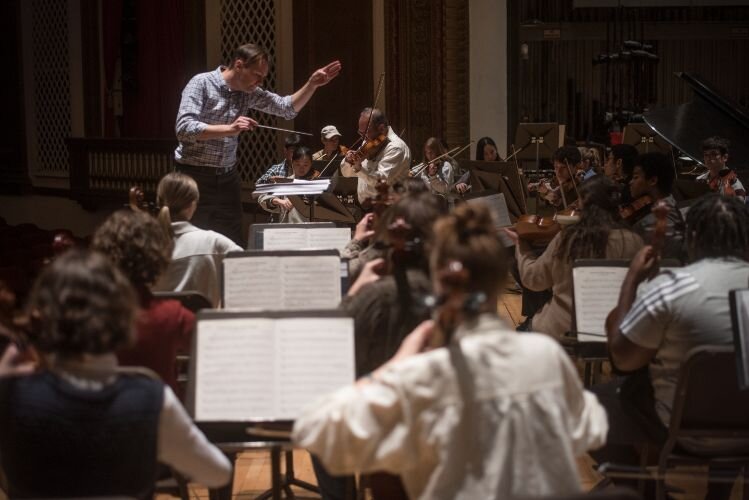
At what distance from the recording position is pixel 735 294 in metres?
2.96

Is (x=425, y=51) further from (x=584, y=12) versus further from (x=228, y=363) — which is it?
(x=228, y=363)

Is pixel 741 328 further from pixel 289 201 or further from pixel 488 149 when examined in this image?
pixel 488 149

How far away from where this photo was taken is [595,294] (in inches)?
152

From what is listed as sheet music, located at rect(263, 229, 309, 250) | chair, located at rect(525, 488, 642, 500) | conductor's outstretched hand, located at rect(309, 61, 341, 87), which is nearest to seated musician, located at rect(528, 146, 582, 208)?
conductor's outstretched hand, located at rect(309, 61, 341, 87)

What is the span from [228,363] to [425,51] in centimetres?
760

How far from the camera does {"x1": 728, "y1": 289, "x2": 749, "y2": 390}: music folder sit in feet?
9.64

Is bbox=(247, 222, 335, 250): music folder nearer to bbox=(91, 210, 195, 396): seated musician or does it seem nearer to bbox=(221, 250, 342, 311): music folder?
bbox=(221, 250, 342, 311): music folder

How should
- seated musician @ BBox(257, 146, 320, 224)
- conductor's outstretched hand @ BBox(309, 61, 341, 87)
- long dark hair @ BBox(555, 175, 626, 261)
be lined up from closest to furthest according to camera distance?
long dark hair @ BBox(555, 175, 626, 261)
conductor's outstretched hand @ BBox(309, 61, 341, 87)
seated musician @ BBox(257, 146, 320, 224)

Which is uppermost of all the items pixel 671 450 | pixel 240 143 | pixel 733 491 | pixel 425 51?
pixel 425 51

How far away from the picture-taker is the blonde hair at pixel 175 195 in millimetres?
4215

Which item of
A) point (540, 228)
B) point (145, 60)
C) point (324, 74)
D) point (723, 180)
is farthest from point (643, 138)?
point (145, 60)

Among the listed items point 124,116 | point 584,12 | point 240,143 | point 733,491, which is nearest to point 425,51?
point 240,143

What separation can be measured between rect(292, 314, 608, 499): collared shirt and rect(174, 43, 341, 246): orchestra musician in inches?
149

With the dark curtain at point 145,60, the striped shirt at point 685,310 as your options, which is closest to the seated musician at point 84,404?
the striped shirt at point 685,310
